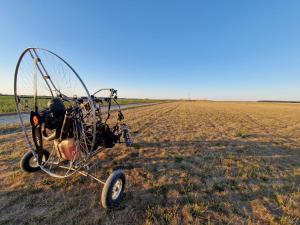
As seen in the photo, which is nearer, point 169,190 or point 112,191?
point 112,191

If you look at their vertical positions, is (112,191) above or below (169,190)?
above

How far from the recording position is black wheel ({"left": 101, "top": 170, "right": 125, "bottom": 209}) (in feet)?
10.8

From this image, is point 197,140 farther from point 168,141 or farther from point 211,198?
point 211,198

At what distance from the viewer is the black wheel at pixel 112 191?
3.29m

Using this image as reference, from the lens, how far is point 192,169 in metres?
5.40

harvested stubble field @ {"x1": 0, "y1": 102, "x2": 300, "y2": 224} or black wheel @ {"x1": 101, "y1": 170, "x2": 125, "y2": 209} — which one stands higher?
black wheel @ {"x1": 101, "y1": 170, "x2": 125, "y2": 209}

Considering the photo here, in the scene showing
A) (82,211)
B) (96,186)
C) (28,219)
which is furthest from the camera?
(96,186)

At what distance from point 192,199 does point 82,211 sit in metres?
2.61

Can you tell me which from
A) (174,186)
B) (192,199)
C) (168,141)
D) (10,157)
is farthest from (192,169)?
(10,157)

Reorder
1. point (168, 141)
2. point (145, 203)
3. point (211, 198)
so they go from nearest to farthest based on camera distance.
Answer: point (145, 203)
point (211, 198)
point (168, 141)

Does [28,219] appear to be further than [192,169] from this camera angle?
No

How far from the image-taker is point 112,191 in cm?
348

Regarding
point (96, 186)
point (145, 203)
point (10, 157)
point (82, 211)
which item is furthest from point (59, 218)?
point (10, 157)

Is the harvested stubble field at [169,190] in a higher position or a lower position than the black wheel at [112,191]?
lower
